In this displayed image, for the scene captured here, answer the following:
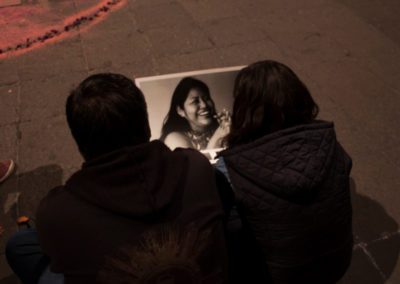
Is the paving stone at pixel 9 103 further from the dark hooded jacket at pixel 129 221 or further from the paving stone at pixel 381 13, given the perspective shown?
the paving stone at pixel 381 13

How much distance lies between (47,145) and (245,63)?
182 cm

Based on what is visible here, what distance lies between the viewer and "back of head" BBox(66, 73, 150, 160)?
3.49 feet

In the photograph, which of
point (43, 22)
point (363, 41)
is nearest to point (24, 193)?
point (43, 22)

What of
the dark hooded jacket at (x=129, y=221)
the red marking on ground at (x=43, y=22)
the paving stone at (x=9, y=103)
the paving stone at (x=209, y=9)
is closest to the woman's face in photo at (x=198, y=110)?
the dark hooded jacket at (x=129, y=221)

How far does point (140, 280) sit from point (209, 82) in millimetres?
1323

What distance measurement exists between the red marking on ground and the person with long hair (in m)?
2.12

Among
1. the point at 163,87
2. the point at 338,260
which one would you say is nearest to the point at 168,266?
the point at 338,260

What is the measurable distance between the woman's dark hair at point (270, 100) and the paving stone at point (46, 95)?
1.83m

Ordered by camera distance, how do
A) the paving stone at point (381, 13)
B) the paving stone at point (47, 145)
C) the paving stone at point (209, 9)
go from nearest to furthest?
the paving stone at point (47, 145), the paving stone at point (381, 13), the paving stone at point (209, 9)

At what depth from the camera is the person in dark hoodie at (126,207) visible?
38.5 inches

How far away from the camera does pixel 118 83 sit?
1144mm

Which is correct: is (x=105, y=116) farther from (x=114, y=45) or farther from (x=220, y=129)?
(x=114, y=45)

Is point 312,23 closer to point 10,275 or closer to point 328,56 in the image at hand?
point 328,56

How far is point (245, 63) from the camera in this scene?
322 centimetres
